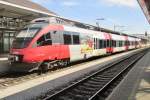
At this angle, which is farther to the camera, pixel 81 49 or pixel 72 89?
pixel 81 49

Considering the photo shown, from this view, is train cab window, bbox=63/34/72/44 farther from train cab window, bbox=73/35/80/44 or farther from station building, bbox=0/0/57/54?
station building, bbox=0/0/57/54

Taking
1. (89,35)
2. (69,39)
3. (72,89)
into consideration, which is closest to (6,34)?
(89,35)

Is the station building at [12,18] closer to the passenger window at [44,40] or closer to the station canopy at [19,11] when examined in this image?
the station canopy at [19,11]

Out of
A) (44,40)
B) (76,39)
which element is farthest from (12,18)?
(44,40)

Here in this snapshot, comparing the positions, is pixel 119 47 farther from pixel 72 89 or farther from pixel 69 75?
pixel 72 89

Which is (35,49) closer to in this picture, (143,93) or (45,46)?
(45,46)

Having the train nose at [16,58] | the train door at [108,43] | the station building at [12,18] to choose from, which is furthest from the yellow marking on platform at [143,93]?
the train door at [108,43]

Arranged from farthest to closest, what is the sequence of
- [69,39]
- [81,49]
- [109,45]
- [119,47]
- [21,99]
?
1. [119,47]
2. [109,45]
3. [81,49]
4. [69,39]
5. [21,99]

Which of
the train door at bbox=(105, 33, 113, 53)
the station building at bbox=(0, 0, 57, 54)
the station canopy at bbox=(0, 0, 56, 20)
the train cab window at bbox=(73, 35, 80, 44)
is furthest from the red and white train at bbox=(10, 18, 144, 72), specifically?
the train door at bbox=(105, 33, 113, 53)

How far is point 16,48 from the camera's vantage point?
19.4 metres

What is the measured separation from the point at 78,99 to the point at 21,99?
189cm

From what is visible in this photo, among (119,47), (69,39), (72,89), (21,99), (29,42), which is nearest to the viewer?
(21,99)

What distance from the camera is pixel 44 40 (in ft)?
66.3

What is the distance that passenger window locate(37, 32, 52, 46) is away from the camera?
19812 mm
